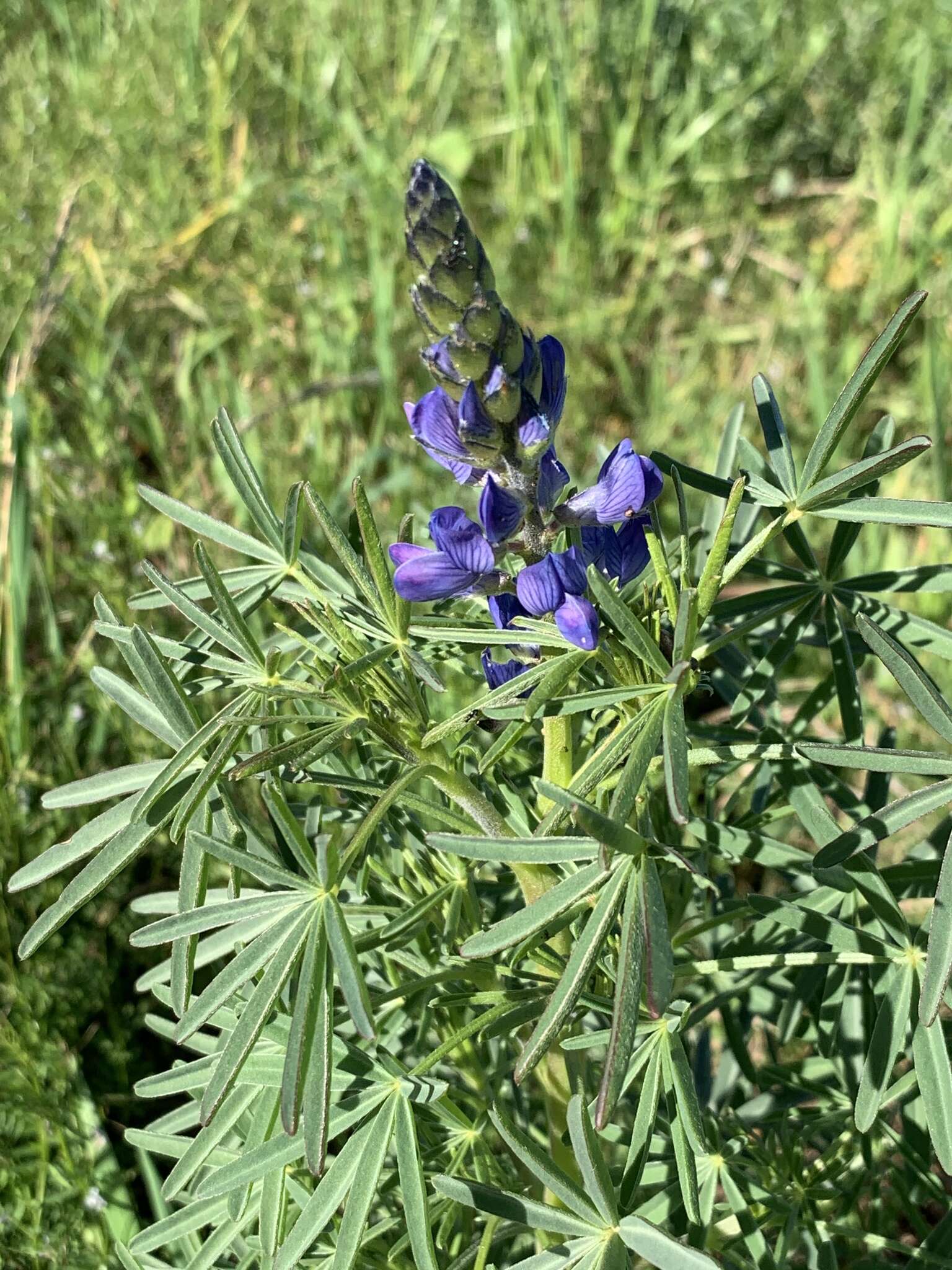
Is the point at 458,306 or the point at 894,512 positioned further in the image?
the point at 894,512

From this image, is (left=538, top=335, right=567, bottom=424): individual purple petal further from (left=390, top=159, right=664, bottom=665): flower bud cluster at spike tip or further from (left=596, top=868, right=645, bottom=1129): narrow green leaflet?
(left=596, top=868, right=645, bottom=1129): narrow green leaflet

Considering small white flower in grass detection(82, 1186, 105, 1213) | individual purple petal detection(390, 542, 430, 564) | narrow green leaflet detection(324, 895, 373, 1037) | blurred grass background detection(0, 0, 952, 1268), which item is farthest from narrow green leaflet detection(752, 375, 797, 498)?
blurred grass background detection(0, 0, 952, 1268)

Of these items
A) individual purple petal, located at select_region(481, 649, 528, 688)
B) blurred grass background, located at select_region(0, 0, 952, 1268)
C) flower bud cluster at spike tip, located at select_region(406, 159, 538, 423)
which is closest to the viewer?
flower bud cluster at spike tip, located at select_region(406, 159, 538, 423)

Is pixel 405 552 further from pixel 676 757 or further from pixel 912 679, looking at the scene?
pixel 912 679

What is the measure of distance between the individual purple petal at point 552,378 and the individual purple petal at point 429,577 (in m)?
0.19

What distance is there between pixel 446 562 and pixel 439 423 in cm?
14

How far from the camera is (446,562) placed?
1.14 metres

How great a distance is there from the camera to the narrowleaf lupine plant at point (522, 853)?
1.07 meters

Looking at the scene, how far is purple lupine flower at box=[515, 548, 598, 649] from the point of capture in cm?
108

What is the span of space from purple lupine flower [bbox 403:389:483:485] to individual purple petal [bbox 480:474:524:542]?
60 mm

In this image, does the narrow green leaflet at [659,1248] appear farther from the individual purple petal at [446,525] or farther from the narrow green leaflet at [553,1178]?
the individual purple petal at [446,525]

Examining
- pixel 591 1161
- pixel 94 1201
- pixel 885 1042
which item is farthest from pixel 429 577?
pixel 94 1201

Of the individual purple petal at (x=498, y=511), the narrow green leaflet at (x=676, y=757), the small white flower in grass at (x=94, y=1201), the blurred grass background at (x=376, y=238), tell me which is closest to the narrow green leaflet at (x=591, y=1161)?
the narrow green leaflet at (x=676, y=757)

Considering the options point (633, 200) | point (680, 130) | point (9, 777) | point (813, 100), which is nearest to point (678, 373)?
point (633, 200)
